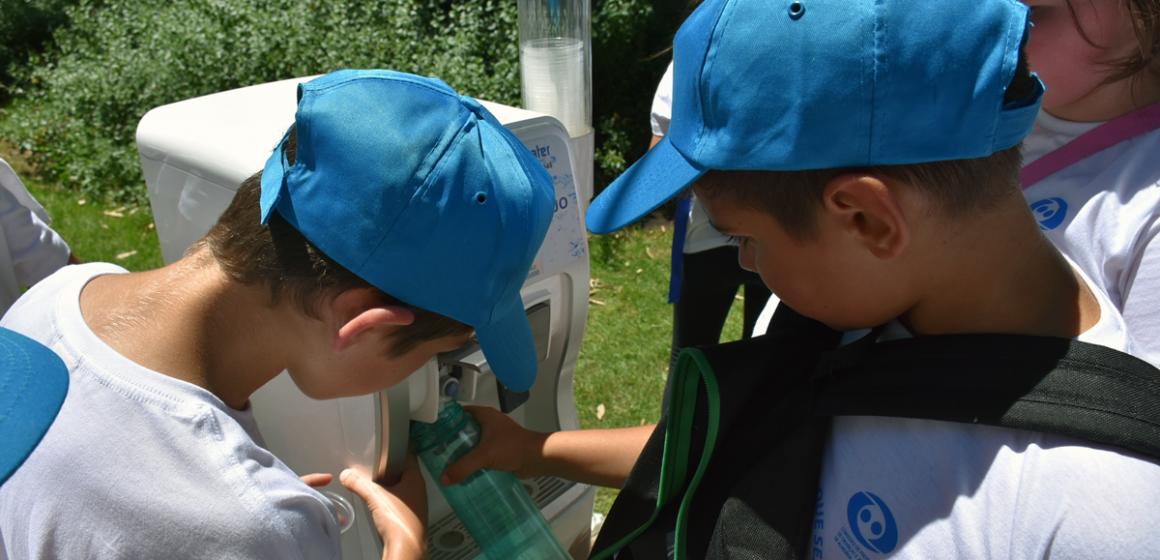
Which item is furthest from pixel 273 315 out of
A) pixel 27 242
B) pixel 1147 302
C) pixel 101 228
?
pixel 101 228

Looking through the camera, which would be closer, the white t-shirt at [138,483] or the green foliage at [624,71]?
the white t-shirt at [138,483]

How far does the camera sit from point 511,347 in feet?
4.57

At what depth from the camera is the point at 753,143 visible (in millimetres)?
996

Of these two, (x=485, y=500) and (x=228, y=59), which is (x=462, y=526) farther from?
(x=228, y=59)

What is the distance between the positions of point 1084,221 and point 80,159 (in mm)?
6151

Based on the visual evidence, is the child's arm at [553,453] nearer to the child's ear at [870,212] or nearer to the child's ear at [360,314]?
the child's ear at [360,314]

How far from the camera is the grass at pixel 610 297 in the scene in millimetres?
3676

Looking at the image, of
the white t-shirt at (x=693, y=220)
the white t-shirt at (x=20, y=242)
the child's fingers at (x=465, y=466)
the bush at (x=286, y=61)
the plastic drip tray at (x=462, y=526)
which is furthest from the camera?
the bush at (x=286, y=61)

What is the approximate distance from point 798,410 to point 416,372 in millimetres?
760

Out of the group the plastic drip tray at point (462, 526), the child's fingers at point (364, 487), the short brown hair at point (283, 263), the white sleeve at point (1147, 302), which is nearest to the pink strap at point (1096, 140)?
the white sleeve at point (1147, 302)

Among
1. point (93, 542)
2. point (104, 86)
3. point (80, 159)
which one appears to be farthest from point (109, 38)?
point (93, 542)

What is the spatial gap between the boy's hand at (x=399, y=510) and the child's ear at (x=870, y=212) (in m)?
1.09

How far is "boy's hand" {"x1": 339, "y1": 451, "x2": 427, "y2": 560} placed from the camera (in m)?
1.58

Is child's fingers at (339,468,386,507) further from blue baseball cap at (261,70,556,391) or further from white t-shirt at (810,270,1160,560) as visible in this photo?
white t-shirt at (810,270,1160,560)
